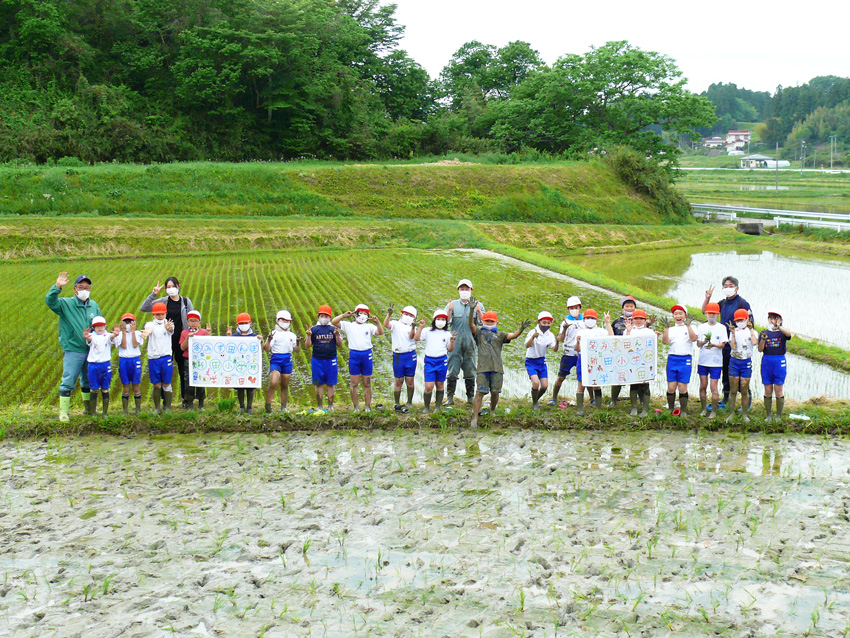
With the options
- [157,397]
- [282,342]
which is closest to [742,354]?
[282,342]

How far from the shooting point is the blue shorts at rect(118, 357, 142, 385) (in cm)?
936

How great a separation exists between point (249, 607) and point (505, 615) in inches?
71.5

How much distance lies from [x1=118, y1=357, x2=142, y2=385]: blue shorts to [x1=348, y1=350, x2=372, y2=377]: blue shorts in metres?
2.59

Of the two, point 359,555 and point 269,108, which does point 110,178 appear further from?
point 359,555

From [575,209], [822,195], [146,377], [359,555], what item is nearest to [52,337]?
[146,377]

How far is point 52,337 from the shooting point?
13.7 metres

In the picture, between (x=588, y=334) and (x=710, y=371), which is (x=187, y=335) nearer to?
(x=588, y=334)

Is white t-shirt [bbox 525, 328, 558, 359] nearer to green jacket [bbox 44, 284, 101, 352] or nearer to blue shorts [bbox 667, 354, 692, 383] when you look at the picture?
blue shorts [bbox 667, 354, 692, 383]

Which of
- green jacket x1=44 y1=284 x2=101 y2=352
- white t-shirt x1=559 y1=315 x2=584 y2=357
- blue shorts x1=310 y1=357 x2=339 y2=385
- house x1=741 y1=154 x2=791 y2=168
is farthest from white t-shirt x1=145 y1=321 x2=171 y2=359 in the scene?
house x1=741 y1=154 x2=791 y2=168

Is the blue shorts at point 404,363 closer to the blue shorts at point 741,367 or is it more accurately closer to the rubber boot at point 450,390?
the rubber boot at point 450,390

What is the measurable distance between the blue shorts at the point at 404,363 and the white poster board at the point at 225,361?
5.64 ft

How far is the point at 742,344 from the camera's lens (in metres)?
9.38

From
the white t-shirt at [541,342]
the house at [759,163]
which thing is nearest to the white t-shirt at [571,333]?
the white t-shirt at [541,342]

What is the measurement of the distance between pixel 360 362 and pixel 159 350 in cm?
249
